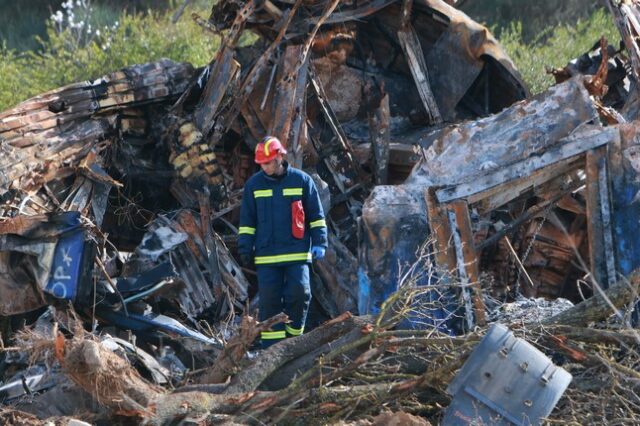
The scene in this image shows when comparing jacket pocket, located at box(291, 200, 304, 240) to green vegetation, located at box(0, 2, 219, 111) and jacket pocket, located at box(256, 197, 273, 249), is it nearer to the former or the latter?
jacket pocket, located at box(256, 197, 273, 249)

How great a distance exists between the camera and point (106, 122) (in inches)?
349

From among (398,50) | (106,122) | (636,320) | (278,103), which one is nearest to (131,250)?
(106,122)

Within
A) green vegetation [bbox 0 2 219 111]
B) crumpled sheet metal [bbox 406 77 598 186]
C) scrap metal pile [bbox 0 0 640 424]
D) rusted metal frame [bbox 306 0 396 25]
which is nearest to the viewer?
scrap metal pile [bbox 0 0 640 424]

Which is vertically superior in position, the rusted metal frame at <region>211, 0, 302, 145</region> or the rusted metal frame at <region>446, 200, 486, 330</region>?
the rusted metal frame at <region>211, 0, 302, 145</region>

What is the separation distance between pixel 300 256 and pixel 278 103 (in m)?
2.36

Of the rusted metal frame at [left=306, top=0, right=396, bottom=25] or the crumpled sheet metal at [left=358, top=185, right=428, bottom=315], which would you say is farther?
the rusted metal frame at [left=306, top=0, right=396, bottom=25]

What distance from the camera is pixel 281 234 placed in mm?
6730

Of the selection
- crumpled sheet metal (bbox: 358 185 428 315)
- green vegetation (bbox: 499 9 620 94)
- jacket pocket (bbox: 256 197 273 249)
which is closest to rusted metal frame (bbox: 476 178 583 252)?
crumpled sheet metal (bbox: 358 185 428 315)

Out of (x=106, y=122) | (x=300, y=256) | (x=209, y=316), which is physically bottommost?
(x=209, y=316)

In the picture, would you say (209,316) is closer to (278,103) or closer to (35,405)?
(278,103)

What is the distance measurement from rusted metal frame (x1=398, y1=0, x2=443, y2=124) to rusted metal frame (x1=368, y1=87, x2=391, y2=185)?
76 cm

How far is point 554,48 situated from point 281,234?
9766 mm

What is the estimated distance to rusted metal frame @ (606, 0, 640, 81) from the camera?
8.61m

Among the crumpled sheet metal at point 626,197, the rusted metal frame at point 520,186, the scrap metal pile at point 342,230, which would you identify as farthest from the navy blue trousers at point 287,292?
the crumpled sheet metal at point 626,197
